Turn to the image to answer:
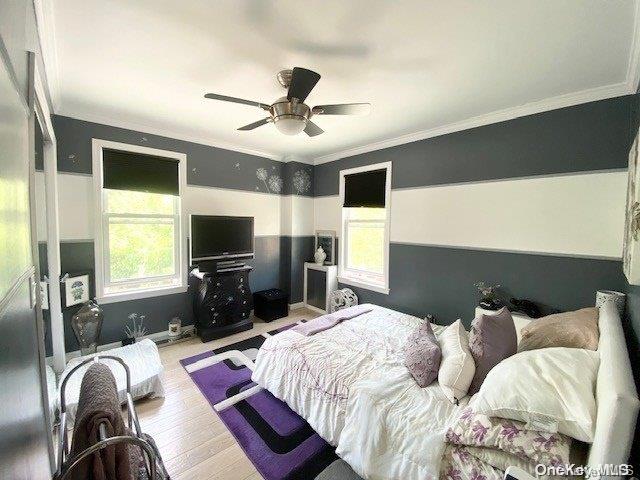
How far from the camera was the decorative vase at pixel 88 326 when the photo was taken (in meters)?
2.55

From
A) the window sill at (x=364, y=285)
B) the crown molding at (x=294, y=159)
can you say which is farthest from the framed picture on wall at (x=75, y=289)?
the window sill at (x=364, y=285)

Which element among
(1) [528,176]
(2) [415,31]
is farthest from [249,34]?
(1) [528,176]

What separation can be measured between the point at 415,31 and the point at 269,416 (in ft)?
9.40

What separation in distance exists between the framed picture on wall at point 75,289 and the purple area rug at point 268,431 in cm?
145

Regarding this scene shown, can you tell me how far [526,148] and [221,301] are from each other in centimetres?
384

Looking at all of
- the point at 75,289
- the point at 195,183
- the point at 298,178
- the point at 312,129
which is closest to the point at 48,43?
the point at 312,129

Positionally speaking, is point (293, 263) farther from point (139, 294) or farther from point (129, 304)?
point (129, 304)

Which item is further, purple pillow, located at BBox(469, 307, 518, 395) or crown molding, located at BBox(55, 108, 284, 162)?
crown molding, located at BBox(55, 108, 284, 162)

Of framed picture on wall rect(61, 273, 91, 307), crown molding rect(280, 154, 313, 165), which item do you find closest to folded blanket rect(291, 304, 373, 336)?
framed picture on wall rect(61, 273, 91, 307)

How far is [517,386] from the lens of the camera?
1155mm

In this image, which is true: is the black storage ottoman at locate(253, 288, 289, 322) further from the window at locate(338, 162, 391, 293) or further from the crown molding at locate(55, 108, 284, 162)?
the crown molding at locate(55, 108, 284, 162)

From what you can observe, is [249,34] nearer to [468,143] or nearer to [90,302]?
[468,143]

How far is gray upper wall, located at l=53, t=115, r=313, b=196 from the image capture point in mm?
2705

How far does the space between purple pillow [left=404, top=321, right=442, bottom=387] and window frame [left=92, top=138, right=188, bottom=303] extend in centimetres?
299
